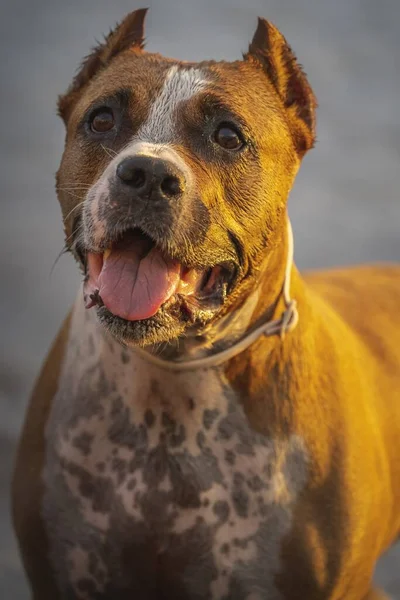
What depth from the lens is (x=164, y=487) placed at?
291 centimetres

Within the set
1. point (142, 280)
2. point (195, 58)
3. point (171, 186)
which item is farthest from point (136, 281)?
point (195, 58)

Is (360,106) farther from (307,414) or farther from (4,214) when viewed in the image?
(307,414)

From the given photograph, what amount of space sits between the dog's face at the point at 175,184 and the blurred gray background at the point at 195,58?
2.63 m

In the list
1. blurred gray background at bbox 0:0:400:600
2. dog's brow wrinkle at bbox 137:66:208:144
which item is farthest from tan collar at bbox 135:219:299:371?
blurred gray background at bbox 0:0:400:600

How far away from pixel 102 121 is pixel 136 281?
0.45 m

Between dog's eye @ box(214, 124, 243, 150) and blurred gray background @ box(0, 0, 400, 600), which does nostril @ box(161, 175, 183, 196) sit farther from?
blurred gray background @ box(0, 0, 400, 600)

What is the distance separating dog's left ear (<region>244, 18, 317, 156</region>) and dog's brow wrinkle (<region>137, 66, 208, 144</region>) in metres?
0.28

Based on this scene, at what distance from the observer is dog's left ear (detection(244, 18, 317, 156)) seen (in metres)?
3.02

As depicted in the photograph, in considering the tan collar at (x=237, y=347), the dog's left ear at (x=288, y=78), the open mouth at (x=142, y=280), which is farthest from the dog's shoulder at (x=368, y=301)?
the open mouth at (x=142, y=280)

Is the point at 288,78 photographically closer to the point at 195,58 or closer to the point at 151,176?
the point at 151,176

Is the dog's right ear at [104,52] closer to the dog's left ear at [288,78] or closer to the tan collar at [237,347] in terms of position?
the dog's left ear at [288,78]

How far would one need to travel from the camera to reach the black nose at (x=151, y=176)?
8.21 ft

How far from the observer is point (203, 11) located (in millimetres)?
8312

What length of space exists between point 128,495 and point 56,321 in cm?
310
